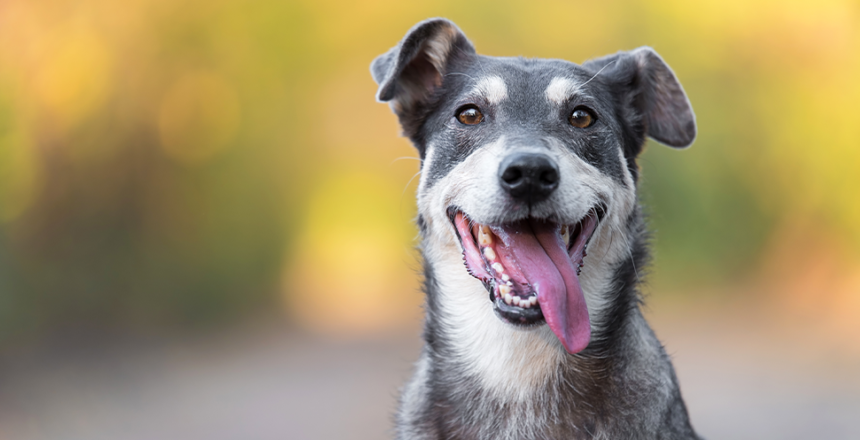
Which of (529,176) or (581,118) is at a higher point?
(581,118)

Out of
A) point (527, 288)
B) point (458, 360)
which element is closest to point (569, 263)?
point (527, 288)

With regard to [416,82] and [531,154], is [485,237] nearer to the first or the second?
[531,154]

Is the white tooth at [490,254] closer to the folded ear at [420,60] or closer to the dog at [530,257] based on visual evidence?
the dog at [530,257]

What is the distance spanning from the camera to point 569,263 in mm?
3820

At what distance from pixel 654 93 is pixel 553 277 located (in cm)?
188

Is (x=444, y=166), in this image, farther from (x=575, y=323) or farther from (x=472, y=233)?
(x=575, y=323)

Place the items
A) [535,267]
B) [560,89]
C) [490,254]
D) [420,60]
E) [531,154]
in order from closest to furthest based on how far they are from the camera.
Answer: [531,154] → [535,267] → [490,254] → [560,89] → [420,60]

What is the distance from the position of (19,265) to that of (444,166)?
6.77m

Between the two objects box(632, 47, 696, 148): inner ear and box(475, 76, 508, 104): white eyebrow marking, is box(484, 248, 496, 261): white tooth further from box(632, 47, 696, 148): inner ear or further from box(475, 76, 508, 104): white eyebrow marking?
box(632, 47, 696, 148): inner ear

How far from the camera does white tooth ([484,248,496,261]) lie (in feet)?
12.9

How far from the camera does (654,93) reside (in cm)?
488

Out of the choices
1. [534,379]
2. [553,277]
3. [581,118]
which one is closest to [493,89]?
[581,118]

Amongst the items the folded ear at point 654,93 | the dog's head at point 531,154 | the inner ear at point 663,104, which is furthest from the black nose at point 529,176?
the inner ear at point 663,104

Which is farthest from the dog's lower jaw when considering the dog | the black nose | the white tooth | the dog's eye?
the dog's eye
